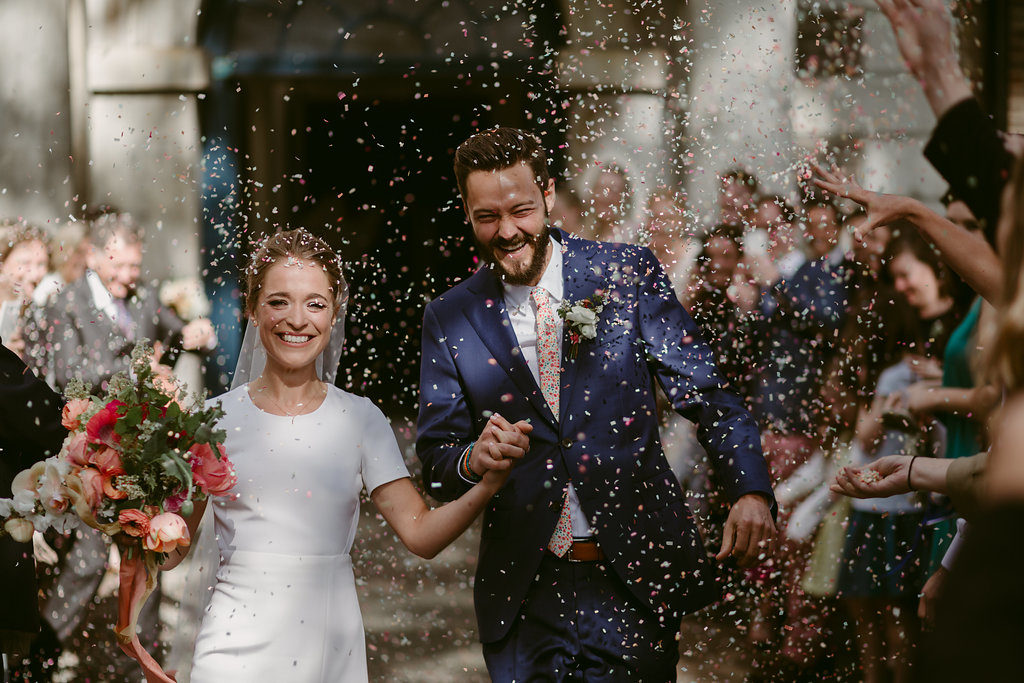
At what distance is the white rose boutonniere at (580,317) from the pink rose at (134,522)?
120 cm

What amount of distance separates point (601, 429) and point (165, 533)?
1.17 metres

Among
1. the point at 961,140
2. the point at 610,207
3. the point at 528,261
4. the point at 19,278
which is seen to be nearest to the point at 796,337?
the point at 610,207

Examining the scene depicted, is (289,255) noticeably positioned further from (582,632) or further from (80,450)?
(582,632)

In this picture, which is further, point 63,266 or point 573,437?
point 63,266

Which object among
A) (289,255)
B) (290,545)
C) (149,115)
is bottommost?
(290,545)

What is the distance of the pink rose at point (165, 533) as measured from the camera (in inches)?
102

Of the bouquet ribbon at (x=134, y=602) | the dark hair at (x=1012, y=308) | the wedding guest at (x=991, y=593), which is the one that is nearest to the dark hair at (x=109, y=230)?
the bouquet ribbon at (x=134, y=602)

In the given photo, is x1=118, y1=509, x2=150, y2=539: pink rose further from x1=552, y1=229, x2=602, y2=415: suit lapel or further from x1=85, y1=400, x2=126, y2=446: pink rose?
x1=552, y1=229, x2=602, y2=415: suit lapel

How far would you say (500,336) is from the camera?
297 cm

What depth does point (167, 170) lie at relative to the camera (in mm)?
6980

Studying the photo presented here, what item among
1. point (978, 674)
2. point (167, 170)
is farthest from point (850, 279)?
point (167, 170)

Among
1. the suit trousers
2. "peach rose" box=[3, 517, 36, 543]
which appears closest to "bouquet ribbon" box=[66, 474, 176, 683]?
"peach rose" box=[3, 517, 36, 543]

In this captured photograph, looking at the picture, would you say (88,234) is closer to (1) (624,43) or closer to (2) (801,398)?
(1) (624,43)

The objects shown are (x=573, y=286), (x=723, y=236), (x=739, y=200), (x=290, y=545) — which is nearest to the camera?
(x=290, y=545)
